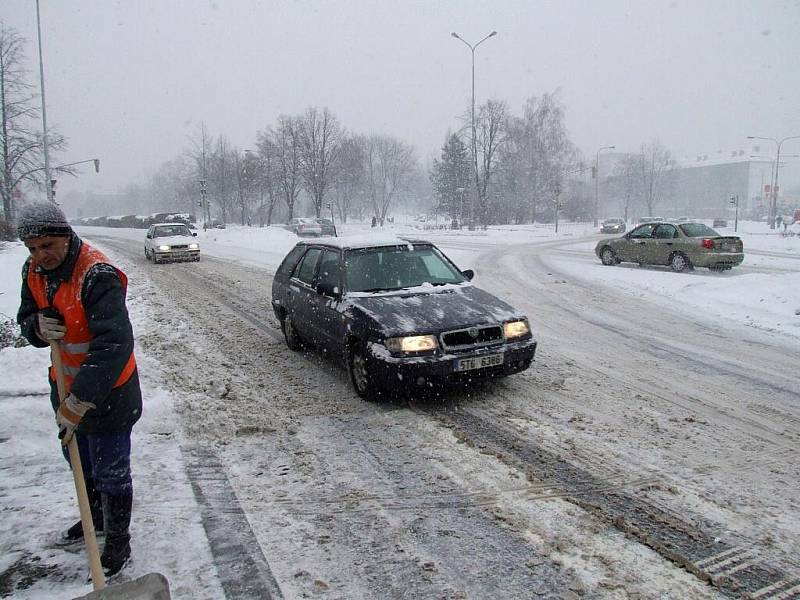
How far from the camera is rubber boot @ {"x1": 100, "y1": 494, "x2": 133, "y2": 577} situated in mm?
2967

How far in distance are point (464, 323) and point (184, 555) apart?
310cm

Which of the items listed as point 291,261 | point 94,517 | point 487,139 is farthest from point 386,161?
point 94,517

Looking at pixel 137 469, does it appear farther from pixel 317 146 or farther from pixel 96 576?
pixel 317 146

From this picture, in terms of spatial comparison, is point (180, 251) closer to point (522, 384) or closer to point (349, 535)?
point (522, 384)

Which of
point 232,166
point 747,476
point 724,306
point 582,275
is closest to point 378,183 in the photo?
point 232,166

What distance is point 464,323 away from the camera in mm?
5359

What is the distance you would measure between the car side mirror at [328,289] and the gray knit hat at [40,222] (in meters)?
3.40

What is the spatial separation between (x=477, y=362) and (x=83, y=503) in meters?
3.40

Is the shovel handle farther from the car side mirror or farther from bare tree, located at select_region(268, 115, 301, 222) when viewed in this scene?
bare tree, located at select_region(268, 115, 301, 222)

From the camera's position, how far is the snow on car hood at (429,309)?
17.3 feet

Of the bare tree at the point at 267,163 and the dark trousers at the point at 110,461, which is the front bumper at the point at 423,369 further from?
the bare tree at the point at 267,163

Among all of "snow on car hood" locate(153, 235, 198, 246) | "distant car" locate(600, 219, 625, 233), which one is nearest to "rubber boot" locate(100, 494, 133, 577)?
"snow on car hood" locate(153, 235, 198, 246)

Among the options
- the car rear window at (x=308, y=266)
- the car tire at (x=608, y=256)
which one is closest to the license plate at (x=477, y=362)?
the car rear window at (x=308, y=266)

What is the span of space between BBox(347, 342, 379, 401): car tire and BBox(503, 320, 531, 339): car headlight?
135 cm
